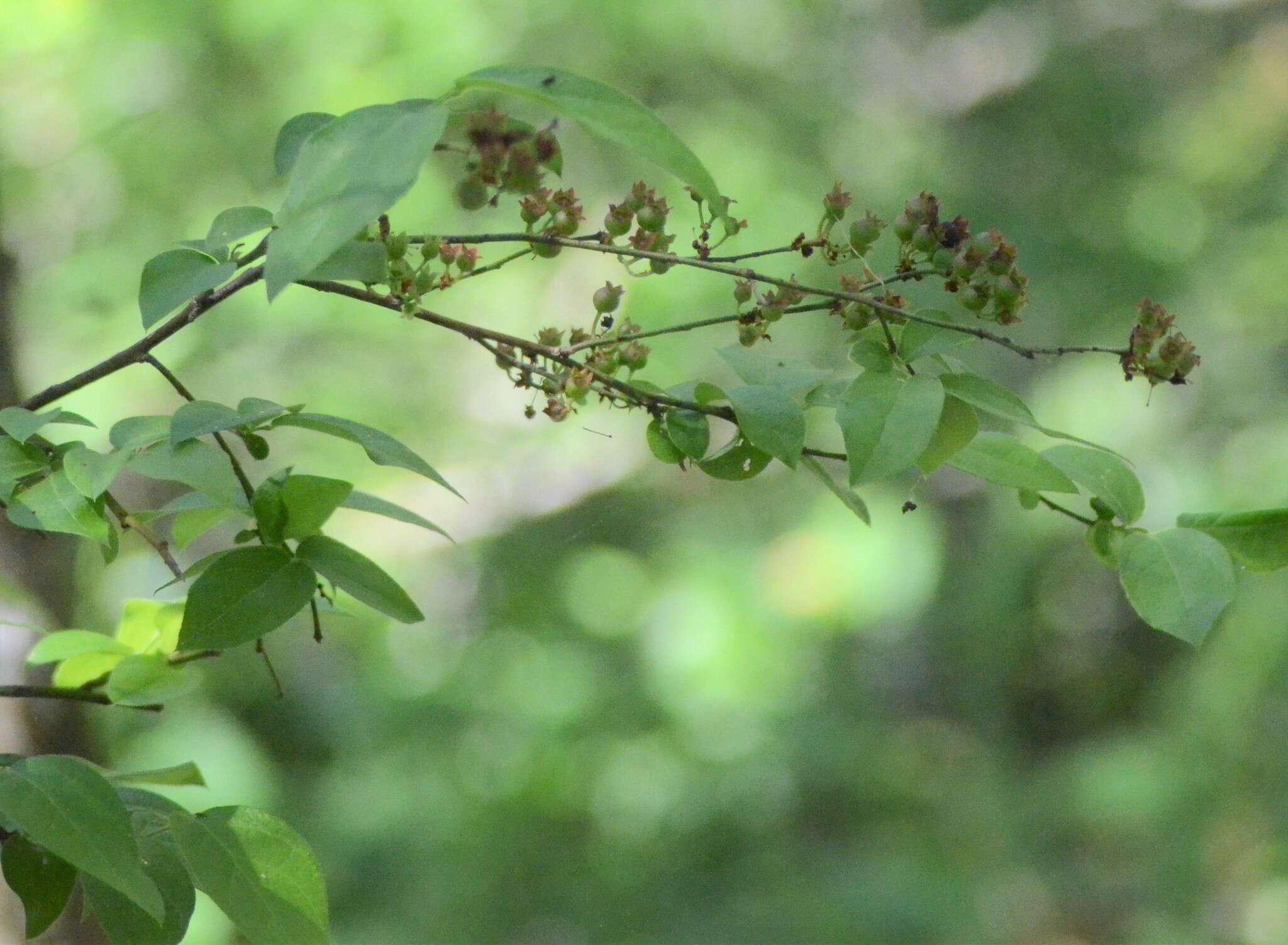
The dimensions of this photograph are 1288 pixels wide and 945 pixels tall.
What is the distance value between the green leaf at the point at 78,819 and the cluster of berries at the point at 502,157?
0.59 feet

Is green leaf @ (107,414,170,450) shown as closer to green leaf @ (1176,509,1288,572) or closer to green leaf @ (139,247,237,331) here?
green leaf @ (139,247,237,331)

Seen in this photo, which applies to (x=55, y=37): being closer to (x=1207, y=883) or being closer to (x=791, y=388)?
(x=791, y=388)

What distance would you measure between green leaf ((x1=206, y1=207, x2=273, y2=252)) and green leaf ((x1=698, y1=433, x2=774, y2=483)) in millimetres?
149

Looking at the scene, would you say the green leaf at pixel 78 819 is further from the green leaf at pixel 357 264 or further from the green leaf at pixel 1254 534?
the green leaf at pixel 1254 534

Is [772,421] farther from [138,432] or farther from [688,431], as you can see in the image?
[138,432]

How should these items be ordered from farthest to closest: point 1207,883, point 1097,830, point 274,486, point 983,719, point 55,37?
point 983,719 < point 1097,830 < point 1207,883 < point 55,37 < point 274,486

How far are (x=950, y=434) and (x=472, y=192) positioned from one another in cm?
15

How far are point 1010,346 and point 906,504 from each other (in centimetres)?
7

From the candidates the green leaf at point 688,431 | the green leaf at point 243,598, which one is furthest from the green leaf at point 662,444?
the green leaf at point 243,598

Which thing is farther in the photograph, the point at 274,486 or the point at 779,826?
the point at 779,826

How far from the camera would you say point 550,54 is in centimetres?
217

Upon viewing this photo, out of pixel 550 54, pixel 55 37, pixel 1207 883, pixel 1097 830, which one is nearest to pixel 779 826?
pixel 1097 830

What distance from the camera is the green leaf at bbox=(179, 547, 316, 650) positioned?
0.32 m

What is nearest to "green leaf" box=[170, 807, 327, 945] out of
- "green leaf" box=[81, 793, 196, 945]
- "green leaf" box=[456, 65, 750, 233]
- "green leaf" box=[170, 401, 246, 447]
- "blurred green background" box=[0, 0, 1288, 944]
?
"green leaf" box=[81, 793, 196, 945]
